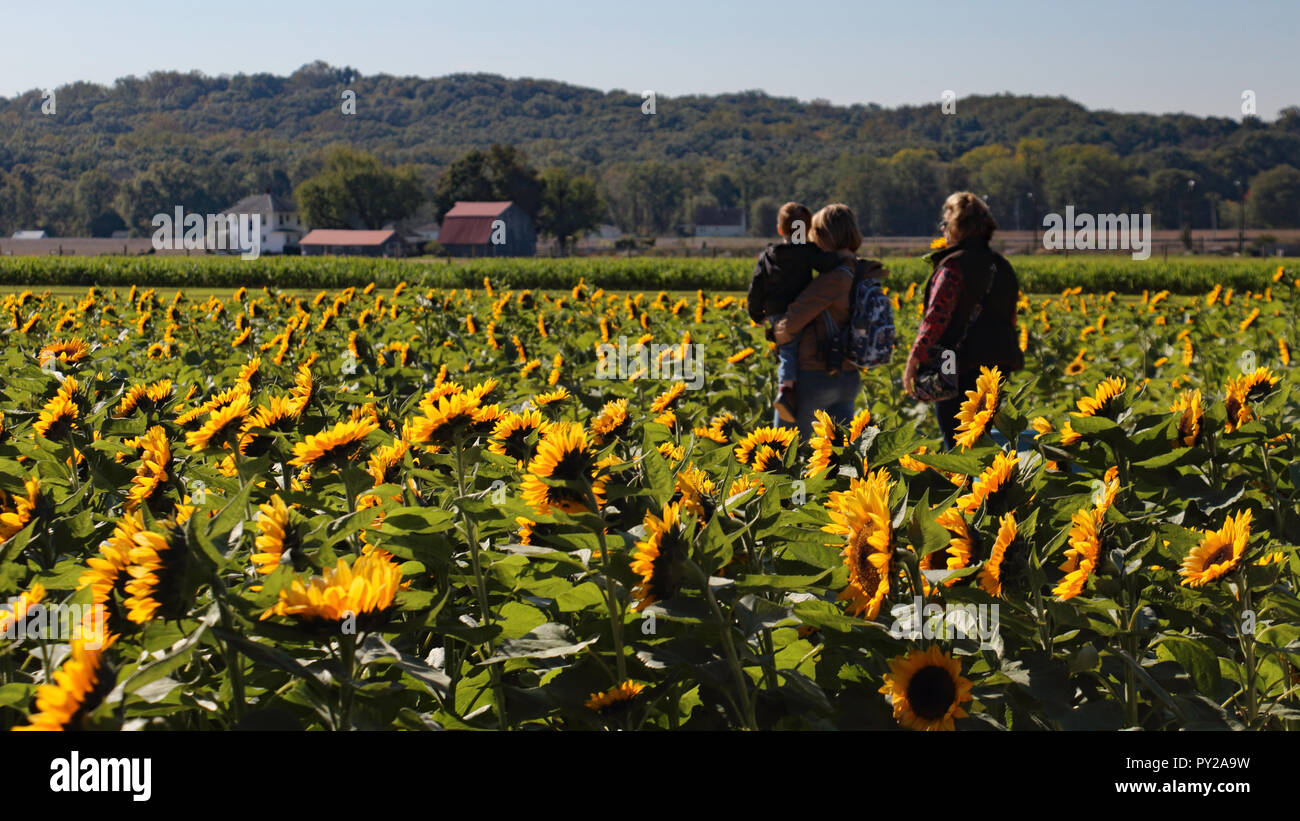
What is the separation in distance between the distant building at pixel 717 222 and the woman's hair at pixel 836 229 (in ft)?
524

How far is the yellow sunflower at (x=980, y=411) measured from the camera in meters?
2.61

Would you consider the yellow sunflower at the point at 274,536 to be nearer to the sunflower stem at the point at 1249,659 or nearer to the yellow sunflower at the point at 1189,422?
the sunflower stem at the point at 1249,659

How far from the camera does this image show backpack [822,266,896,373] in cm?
644

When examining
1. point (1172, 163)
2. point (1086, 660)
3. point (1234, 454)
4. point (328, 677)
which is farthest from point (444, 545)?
point (1172, 163)

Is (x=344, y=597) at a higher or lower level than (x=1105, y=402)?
lower

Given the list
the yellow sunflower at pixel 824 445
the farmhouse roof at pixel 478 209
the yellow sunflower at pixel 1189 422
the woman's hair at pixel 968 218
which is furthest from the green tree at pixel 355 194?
the yellow sunflower at pixel 1189 422

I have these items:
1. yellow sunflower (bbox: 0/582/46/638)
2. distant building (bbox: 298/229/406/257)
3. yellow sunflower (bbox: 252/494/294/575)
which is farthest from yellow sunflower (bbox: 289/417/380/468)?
distant building (bbox: 298/229/406/257)

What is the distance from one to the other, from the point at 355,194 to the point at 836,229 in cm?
12291

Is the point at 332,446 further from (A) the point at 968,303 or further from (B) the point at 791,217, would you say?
(B) the point at 791,217

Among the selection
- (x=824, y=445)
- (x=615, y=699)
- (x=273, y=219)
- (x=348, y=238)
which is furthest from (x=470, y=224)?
(x=615, y=699)

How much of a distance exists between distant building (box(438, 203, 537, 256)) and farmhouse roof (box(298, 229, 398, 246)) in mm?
12461

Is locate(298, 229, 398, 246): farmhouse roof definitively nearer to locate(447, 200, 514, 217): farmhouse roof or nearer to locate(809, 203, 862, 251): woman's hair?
locate(447, 200, 514, 217): farmhouse roof

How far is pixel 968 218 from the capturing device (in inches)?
238
